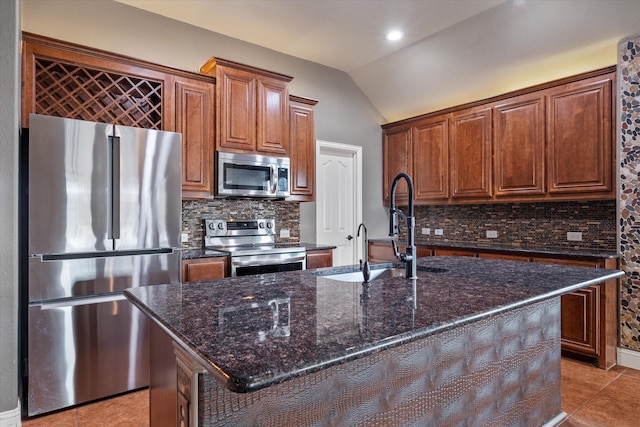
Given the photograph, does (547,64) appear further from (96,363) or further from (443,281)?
(96,363)

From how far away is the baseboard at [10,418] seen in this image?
1.98m

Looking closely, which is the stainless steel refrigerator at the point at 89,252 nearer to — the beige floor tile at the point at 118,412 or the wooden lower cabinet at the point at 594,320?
the beige floor tile at the point at 118,412

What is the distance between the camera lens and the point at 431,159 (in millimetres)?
4691

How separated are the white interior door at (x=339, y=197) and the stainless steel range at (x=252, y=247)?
83 cm

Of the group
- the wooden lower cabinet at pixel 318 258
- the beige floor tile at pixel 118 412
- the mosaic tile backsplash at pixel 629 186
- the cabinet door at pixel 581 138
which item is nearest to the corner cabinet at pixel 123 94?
the wooden lower cabinet at pixel 318 258

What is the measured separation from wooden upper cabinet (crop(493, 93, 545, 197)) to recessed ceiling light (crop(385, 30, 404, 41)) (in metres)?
1.25

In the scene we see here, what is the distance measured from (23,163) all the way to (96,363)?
1.40 m

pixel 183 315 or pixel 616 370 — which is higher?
pixel 183 315

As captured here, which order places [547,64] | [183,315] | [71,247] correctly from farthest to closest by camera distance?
1. [547,64]
2. [71,247]
3. [183,315]

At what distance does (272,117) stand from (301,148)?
1.55 ft

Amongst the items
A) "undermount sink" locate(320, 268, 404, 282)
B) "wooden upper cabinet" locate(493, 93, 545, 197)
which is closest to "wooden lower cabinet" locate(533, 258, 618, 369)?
"wooden upper cabinet" locate(493, 93, 545, 197)

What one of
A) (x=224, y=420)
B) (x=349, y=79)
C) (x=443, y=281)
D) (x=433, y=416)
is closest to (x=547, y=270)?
(x=443, y=281)

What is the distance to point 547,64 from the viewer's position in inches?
149

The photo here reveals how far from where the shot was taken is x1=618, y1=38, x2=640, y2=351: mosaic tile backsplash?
3.04 m
